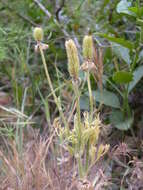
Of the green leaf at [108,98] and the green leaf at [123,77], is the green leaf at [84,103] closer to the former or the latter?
the green leaf at [108,98]

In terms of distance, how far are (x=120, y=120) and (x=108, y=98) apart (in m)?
0.09

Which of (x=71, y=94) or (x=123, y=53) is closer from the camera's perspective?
(x=123, y=53)

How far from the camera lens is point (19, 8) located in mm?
1822

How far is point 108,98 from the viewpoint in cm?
142

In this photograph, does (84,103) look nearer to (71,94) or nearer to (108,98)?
(108,98)

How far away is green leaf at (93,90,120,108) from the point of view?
4.56 feet

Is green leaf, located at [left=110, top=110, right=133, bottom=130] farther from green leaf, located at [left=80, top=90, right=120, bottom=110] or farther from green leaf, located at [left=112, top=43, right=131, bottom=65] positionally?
green leaf, located at [left=112, top=43, right=131, bottom=65]

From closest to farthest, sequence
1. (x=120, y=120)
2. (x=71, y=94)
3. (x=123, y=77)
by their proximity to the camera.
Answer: (x=123, y=77), (x=120, y=120), (x=71, y=94)

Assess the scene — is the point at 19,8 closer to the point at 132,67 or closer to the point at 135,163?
the point at 132,67

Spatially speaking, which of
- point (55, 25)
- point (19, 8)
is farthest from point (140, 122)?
point (19, 8)

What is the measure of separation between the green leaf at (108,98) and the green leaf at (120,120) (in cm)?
3

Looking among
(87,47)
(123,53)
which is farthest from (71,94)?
(87,47)

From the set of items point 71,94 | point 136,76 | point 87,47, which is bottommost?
point 71,94

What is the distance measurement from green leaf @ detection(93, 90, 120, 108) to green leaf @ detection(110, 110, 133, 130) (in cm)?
3
